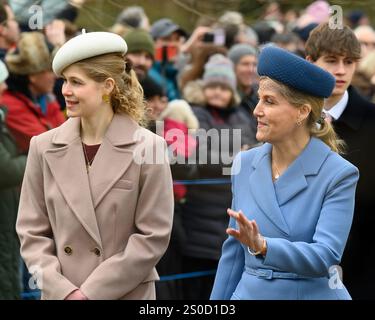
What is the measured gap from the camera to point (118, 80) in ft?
16.9

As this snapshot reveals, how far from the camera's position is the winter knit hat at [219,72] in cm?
851

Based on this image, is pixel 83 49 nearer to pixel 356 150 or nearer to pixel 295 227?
pixel 295 227

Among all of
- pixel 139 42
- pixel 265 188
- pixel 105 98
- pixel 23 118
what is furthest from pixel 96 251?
pixel 139 42

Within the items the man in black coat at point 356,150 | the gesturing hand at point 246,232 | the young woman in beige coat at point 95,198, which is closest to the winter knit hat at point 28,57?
the man in black coat at point 356,150

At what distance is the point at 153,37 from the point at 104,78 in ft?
12.3

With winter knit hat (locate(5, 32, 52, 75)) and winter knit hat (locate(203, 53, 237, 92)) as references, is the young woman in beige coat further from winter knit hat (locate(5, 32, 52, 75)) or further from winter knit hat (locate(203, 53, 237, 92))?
winter knit hat (locate(203, 53, 237, 92))

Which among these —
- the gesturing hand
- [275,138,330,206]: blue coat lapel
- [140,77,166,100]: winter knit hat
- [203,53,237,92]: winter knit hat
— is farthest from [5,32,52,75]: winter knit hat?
the gesturing hand

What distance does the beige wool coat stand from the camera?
4965 millimetres

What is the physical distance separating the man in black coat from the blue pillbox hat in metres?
1.34

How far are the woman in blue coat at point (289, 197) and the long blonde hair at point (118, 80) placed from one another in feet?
1.83

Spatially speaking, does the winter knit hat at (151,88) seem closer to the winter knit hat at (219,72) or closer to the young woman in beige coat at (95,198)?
the winter knit hat at (219,72)

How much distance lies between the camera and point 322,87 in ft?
16.4

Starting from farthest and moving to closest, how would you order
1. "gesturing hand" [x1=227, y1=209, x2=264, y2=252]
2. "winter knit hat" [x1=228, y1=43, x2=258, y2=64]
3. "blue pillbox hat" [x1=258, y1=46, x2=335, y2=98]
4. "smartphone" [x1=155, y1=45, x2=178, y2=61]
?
1. "winter knit hat" [x1=228, y1=43, x2=258, y2=64]
2. "smartphone" [x1=155, y1=45, x2=178, y2=61]
3. "blue pillbox hat" [x1=258, y1=46, x2=335, y2=98]
4. "gesturing hand" [x1=227, y1=209, x2=264, y2=252]
